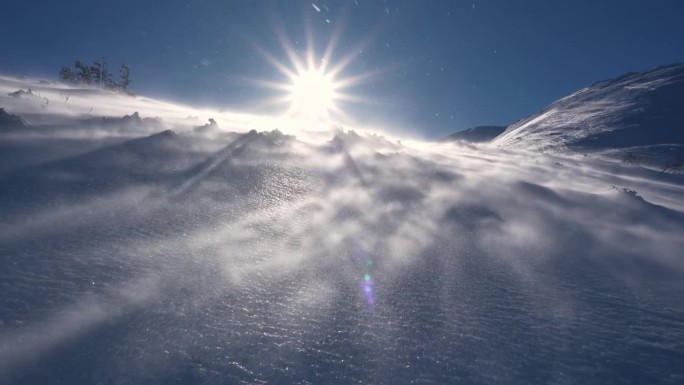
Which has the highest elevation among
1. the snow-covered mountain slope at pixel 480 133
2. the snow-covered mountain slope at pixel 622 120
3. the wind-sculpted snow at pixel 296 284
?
the snow-covered mountain slope at pixel 480 133

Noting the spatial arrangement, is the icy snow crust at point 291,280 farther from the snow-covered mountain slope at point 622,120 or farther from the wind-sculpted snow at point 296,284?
the snow-covered mountain slope at point 622,120

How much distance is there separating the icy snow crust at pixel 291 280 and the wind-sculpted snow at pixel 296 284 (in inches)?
1.0

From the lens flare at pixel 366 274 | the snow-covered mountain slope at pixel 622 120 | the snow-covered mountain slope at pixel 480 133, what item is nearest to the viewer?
the lens flare at pixel 366 274

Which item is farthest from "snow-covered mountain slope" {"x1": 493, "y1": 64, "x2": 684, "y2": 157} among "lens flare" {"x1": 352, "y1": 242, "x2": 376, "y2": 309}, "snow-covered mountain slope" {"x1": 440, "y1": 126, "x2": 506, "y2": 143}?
"snow-covered mountain slope" {"x1": 440, "y1": 126, "x2": 506, "y2": 143}

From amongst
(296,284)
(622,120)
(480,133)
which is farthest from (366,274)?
(480,133)

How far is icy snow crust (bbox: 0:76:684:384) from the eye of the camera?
3.98 meters

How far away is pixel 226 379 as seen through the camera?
3.68m

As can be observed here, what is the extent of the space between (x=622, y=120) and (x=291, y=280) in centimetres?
6976

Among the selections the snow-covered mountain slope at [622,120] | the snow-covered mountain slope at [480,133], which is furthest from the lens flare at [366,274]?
the snow-covered mountain slope at [480,133]

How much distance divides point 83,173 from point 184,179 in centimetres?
195

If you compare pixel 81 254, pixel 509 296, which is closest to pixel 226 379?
pixel 81 254

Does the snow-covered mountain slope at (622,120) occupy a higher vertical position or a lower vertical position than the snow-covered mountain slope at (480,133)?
lower

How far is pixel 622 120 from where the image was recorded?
60688 millimetres

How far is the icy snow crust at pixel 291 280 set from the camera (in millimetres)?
3982
